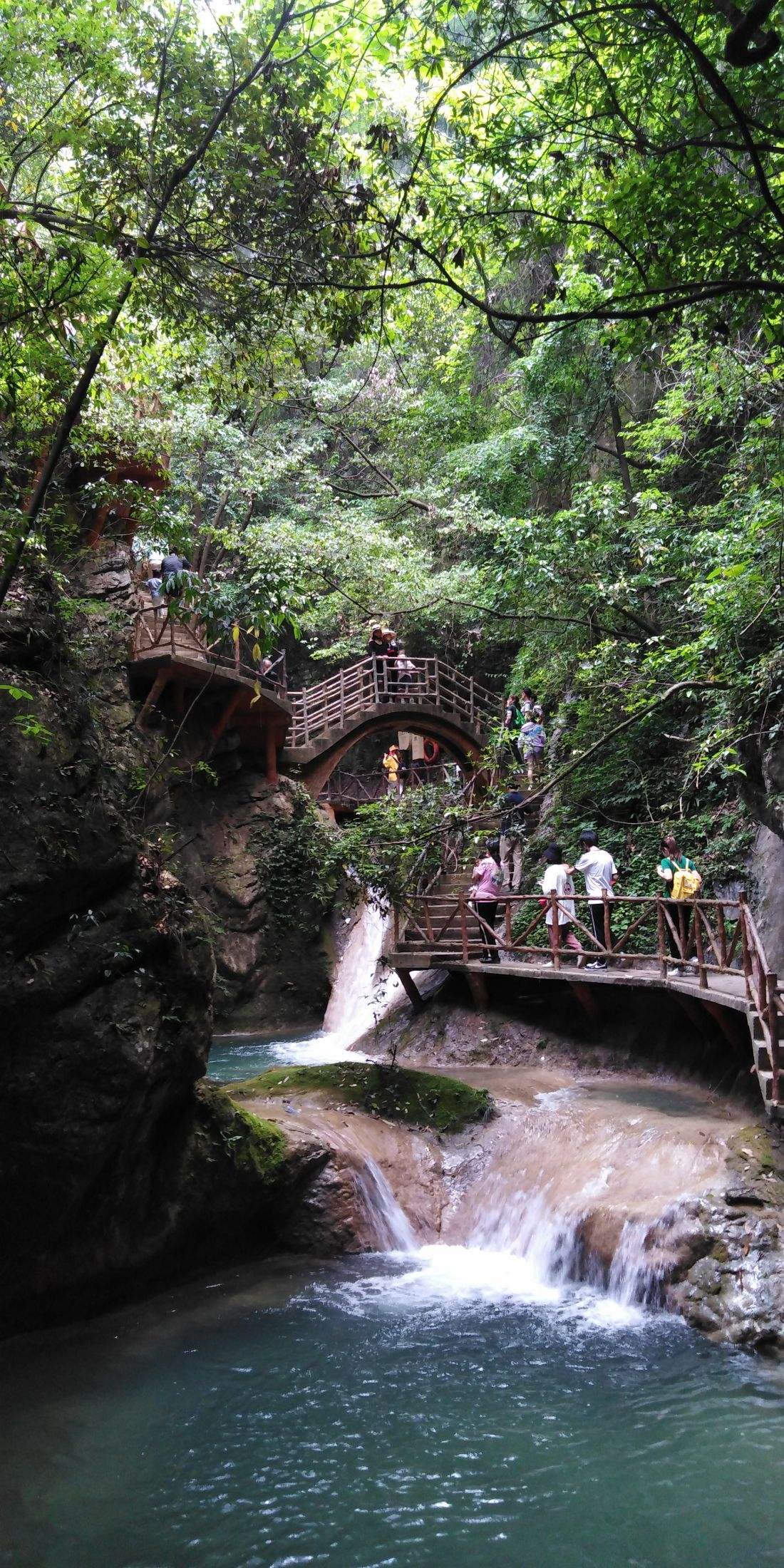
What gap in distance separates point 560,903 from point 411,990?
10.2ft

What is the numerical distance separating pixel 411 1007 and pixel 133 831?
9.40 meters

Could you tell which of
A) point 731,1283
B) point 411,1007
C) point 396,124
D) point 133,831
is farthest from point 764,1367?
point 411,1007

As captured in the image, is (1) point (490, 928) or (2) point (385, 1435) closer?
(2) point (385, 1435)

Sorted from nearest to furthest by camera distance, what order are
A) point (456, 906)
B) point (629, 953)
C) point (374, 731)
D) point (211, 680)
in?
point (629, 953) → point (456, 906) → point (211, 680) → point (374, 731)

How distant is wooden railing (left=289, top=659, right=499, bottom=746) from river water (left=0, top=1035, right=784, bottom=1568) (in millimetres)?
15012

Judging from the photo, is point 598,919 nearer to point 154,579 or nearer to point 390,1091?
point 390,1091

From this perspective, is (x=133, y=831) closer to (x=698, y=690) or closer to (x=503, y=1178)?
(x=503, y=1178)

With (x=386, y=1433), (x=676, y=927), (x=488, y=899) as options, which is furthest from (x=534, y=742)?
(x=386, y=1433)

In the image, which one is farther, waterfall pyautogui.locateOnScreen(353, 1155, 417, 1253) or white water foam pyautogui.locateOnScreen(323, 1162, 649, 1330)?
waterfall pyautogui.locateOnScreen(353, 1155, 417, 1253)

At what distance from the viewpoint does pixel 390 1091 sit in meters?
11.1

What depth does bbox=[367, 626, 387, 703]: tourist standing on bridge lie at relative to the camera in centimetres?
2238

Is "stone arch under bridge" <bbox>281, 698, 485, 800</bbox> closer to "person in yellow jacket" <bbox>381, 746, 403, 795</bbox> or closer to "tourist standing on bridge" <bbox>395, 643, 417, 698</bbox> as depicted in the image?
"tourist standing on bridge" <bbox>395, 643, 417, 698</bbox>

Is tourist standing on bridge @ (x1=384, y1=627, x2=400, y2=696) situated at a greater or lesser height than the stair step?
greater

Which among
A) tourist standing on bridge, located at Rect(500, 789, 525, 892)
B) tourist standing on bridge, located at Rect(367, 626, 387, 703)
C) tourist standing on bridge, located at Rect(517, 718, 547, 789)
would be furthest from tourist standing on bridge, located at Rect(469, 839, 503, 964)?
tourist standing on bridge, located at Rect(367, 626, 387, 703)
